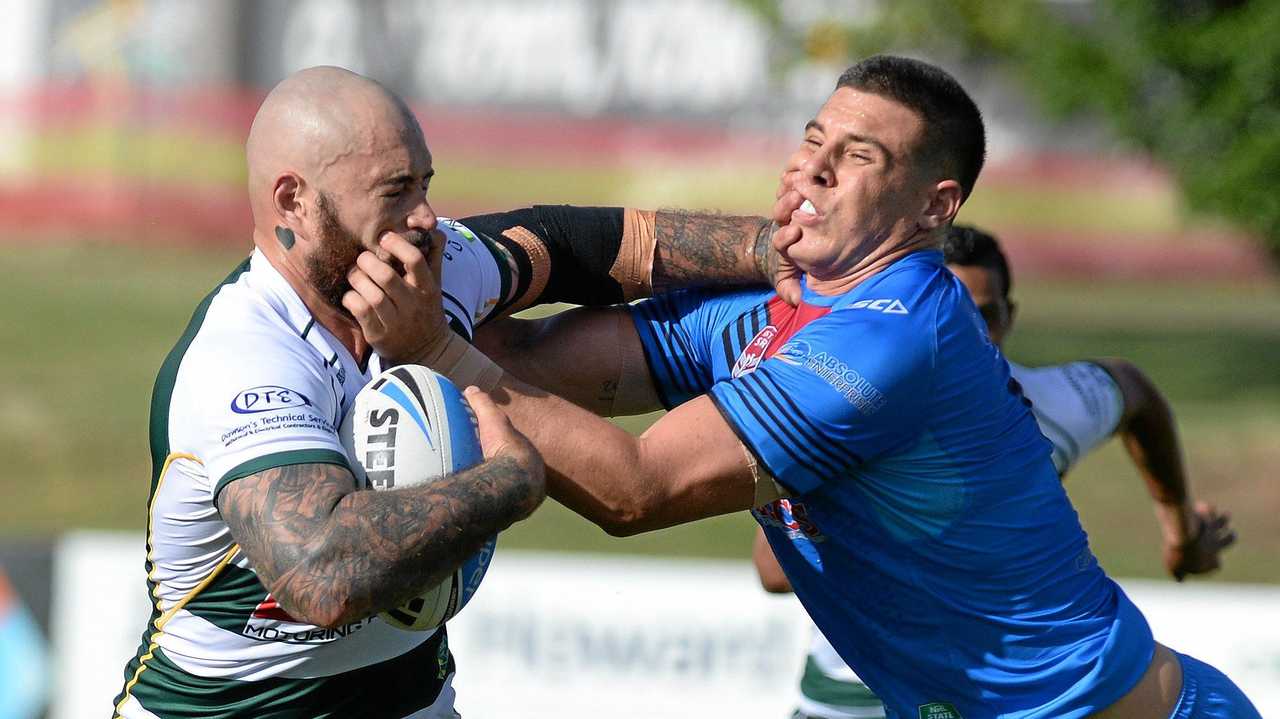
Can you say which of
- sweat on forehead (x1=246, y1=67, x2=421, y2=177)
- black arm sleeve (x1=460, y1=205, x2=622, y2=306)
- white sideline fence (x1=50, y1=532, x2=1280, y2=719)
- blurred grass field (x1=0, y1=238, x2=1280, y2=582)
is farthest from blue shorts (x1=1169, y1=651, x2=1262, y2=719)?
blurred grass field (x1=0, y1=238, x2=1280, y2=582)

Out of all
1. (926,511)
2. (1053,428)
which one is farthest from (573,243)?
(1053,428)

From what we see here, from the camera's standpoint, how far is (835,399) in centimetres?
370

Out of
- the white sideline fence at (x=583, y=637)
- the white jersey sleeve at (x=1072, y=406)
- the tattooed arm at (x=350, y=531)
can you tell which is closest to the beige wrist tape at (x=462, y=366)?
the tattooed arm at (x=350, y=531)

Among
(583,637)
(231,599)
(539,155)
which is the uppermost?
(231,599)

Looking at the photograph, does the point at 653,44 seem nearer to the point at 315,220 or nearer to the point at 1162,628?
the point at 1162,628

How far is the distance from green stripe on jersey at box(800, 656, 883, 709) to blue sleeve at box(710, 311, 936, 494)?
2055 millimetres

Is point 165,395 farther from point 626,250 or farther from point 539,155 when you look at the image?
point 539,155

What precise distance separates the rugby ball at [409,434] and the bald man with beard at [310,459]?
0.05 meters

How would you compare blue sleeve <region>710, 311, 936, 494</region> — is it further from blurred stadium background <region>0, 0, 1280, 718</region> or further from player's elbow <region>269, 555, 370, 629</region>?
blurred stadium background <region>0, 0, 1280, 718</region>

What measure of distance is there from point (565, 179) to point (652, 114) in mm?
2285

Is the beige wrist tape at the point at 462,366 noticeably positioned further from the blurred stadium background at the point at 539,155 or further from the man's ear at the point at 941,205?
the blurred stadium background at the point at 539,155

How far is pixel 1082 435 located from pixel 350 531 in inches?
122

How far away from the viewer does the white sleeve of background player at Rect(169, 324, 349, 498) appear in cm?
343

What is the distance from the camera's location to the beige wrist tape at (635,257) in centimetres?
477
